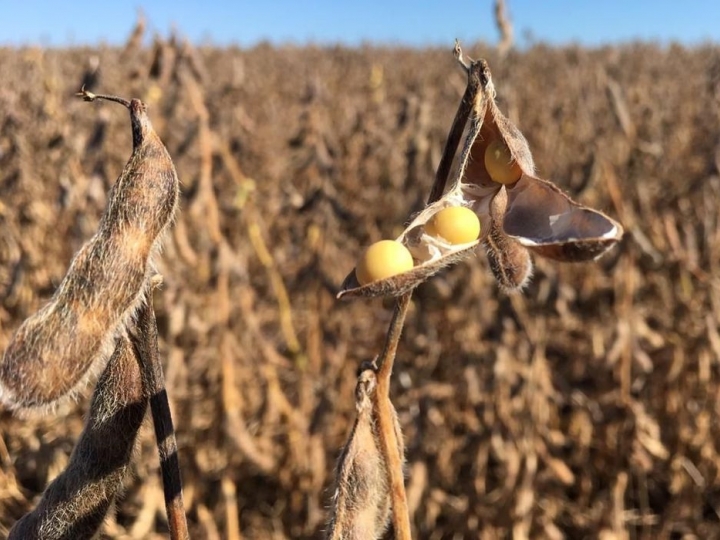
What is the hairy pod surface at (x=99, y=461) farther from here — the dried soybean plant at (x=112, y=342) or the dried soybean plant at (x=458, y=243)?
the dried soybean plant at (x=458, y=243)

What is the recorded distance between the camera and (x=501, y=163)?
2.43 ft

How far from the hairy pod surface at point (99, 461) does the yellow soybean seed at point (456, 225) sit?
12.0 inches

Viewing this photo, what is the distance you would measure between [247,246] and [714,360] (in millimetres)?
1986

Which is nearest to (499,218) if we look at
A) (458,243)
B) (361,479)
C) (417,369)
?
(458,243)

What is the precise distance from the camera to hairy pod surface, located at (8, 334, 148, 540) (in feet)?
2.12

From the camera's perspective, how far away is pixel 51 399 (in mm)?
579

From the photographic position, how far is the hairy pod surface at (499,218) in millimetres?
613

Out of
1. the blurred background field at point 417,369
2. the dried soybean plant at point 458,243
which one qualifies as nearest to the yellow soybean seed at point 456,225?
the dried soybean plant at point 458,243

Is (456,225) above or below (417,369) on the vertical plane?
above

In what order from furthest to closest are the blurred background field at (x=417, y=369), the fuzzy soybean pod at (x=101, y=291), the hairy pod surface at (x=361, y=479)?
1. the blurred background field at (x=417, y=369)
2. the hairy pod surface at (x=361, y=479)
3. the fuzzy soybean pod at (x=101, y=291)

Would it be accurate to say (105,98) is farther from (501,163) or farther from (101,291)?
(501,163)

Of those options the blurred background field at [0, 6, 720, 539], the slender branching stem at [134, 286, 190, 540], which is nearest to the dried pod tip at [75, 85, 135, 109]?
the slender branching stem at [134, 286, 190, 540]

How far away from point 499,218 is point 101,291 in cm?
37

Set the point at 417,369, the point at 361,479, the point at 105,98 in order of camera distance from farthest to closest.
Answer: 1. the point at 417,369
2. the point at 361,479
3. the point at 105,98
